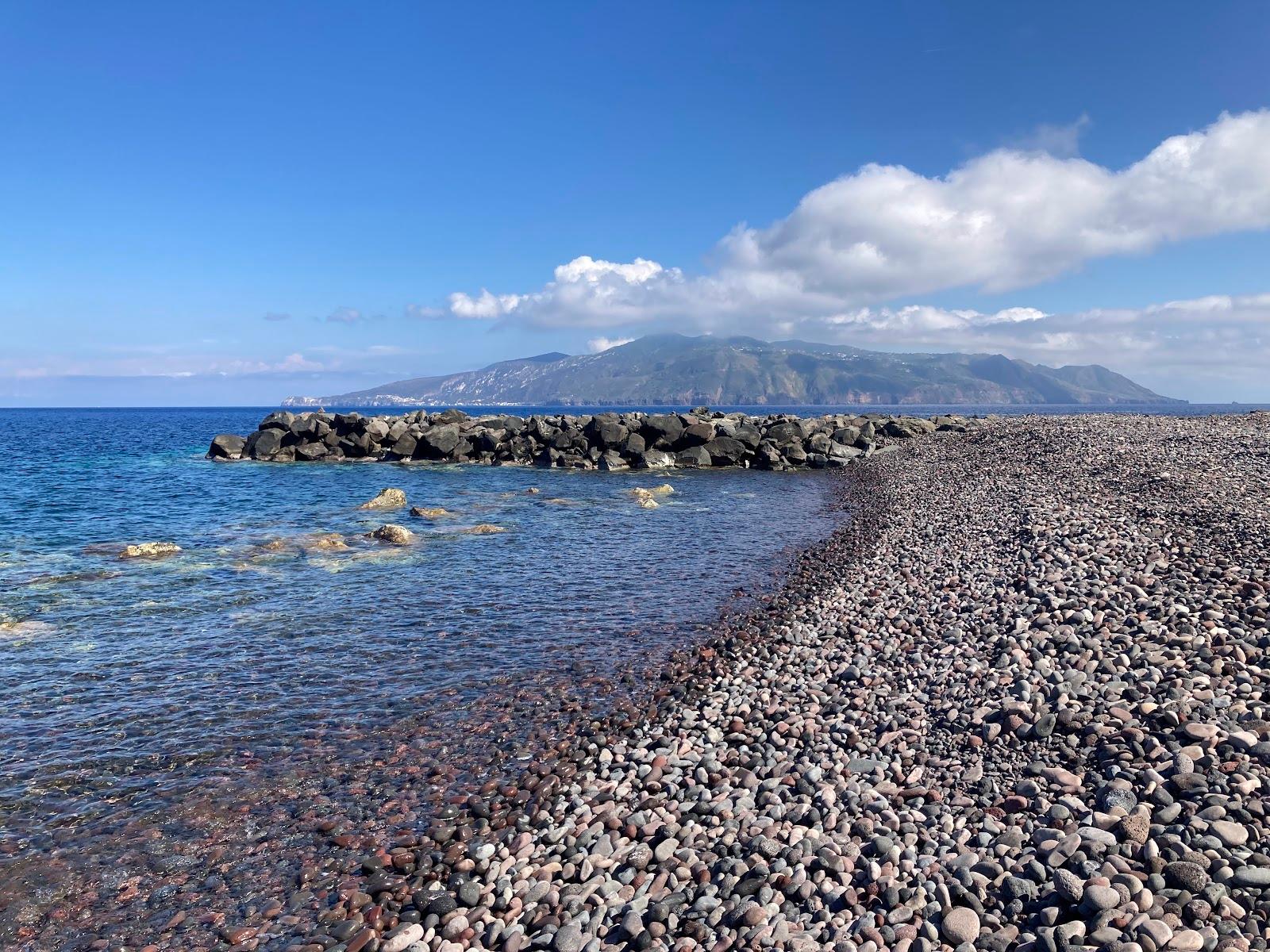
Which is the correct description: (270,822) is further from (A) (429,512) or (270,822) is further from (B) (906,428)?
(B) (906,428)

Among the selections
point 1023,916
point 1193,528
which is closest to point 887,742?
point 1023,916

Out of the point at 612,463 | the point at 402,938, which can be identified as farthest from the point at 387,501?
the point at 402,938

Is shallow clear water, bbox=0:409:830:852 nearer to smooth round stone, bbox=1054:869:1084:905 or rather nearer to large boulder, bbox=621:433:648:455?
smooth round stone, bbox=1054:869:1084:905

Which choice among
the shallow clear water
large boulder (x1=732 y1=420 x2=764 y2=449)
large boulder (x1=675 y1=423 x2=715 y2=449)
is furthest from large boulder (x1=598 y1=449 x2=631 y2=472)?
the shallow clear water

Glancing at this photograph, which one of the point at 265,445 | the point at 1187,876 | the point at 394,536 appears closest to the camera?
the point at 1187,876

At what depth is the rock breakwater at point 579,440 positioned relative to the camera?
52500 mm

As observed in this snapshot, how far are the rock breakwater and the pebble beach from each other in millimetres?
38642

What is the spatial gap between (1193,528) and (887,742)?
43.7ft

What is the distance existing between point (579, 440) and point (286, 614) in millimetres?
39738

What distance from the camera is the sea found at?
32.9ft

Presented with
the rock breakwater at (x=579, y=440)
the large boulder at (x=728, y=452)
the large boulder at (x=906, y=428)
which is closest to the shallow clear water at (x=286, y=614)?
the large boulder at (x=728, y=452)

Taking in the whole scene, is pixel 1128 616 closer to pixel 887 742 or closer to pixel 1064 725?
pixel 1064 725

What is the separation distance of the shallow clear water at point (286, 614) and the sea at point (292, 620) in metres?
0.06

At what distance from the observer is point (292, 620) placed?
53.1 feet
